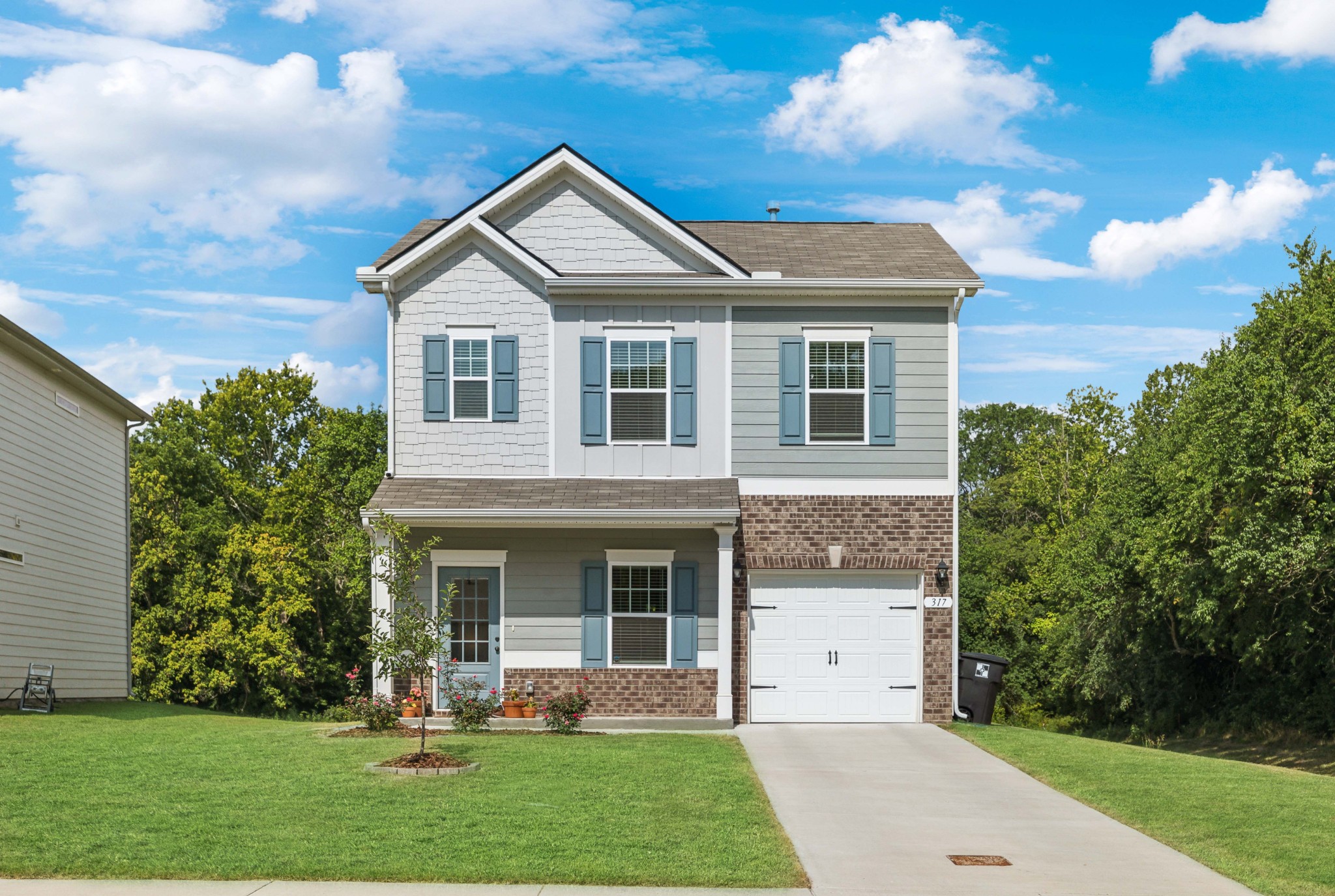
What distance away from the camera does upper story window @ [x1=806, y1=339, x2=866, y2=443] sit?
17938mm

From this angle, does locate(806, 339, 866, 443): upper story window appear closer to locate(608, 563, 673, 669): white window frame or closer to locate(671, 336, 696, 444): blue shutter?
locate(671, 336, 696, 444): blue shutter

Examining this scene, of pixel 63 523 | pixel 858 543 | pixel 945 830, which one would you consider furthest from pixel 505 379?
pixel 945 830

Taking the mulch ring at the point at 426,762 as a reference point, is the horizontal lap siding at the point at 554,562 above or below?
above

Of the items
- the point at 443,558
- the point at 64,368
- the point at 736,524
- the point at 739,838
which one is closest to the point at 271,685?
the point at 64,368

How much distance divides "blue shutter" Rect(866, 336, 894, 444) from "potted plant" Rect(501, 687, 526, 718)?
627cm

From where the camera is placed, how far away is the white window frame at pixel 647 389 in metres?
18.0

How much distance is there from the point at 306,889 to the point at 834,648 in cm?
1131

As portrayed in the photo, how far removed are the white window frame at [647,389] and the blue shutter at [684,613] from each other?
1901 mm

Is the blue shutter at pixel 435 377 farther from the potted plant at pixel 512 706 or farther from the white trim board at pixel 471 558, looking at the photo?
the potted plant at pixel 512 706

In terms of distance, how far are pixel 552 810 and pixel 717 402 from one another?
900 centimetres

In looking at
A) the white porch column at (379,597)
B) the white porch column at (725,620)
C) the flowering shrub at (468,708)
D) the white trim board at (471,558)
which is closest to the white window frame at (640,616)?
the white porch column at (725,620)

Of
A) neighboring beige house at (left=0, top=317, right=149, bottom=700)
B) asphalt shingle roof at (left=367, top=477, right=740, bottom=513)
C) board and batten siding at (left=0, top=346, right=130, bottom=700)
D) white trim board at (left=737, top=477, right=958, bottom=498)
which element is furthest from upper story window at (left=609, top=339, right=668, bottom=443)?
board and batten siding at (left=0, top=346, right=130, bottom=700)

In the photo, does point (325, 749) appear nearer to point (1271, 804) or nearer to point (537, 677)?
point (537, 677)

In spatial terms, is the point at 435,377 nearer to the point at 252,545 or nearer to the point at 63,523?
the point at 63,523
